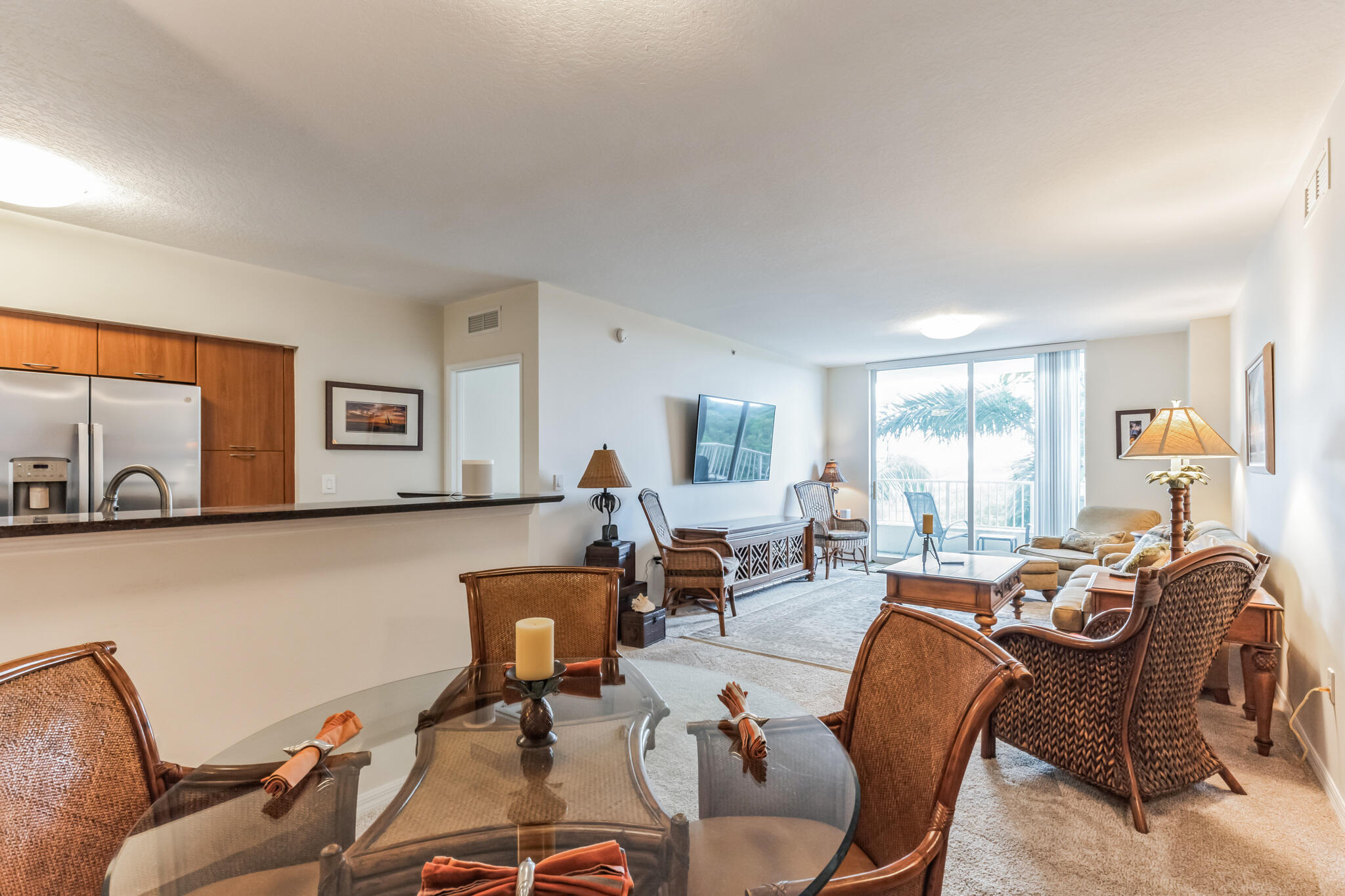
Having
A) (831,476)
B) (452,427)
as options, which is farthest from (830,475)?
(452,427)

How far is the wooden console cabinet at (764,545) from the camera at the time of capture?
218 inches

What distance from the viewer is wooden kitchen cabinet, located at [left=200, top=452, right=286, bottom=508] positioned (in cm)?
378

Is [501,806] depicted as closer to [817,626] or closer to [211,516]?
[211,516]

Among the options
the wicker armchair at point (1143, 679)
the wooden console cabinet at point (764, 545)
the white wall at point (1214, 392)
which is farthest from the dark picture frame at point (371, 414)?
the white wall at point (1214, 392)

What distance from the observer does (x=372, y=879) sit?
38.1 inches

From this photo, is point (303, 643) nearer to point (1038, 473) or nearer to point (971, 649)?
point (971, 649)

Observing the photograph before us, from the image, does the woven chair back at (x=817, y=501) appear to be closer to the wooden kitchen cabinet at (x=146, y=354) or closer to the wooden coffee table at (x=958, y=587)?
the wooden coffee table at (x=958, y=587)

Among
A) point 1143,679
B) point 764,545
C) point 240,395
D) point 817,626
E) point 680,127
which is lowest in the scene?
point 817,626

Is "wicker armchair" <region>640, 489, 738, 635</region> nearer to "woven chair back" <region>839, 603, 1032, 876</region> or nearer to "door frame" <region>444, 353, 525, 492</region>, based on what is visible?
"door frame" <region>444, 353, 525, 492</region>

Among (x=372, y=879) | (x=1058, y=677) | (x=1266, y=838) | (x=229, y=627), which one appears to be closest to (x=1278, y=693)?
(x=1266, y=838)

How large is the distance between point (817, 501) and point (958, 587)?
364 centimetres

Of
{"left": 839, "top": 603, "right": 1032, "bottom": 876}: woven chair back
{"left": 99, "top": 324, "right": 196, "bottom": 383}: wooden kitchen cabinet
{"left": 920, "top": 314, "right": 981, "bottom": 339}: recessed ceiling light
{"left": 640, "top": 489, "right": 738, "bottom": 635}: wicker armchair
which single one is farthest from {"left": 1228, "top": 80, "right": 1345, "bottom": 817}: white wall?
{"left": 99, "top": 324, "right": 196, "bottom": 383}: wooden kitchen cabinet

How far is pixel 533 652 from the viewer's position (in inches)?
47.4

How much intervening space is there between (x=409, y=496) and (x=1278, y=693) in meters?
4.54
